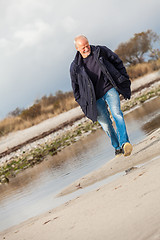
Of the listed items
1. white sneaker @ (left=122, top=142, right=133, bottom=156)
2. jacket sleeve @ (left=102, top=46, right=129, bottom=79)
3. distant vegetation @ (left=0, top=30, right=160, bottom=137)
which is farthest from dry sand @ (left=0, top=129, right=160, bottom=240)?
distant vegetation @ (left=0, top=30, right=160, bottom=137)

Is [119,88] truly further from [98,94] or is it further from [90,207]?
[90,207]

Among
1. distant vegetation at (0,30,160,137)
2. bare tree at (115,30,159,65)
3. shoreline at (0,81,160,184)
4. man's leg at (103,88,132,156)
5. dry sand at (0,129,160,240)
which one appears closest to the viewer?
dry sand at (0,129,160,240)

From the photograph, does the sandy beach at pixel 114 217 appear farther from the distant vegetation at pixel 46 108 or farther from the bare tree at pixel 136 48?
the bare tree at pixel 136 48

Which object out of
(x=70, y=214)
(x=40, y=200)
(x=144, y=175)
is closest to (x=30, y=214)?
(x=40, y=200)

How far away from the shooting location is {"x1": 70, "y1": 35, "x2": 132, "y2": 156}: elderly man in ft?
14.9

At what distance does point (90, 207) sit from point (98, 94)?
7.40 feet

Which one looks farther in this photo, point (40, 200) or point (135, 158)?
point (40, 200)

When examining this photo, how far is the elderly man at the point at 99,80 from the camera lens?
4527mm

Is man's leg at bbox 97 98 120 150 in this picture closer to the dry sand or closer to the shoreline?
the dry sand

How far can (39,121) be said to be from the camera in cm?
2212

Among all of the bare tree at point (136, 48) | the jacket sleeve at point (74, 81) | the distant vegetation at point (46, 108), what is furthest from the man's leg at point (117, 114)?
the bare tree at point (136, 48)

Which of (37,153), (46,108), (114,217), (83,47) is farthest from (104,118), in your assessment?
(46,108)

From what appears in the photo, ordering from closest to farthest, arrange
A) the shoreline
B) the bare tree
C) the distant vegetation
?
the shoreline < the distant vegetation < the bare tree

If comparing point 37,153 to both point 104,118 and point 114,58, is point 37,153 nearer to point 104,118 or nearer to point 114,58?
point 104,118
